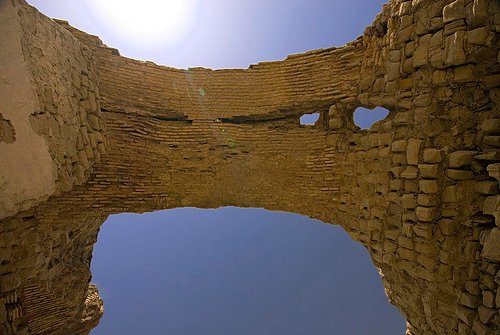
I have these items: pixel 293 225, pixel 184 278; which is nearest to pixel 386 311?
pixel 293 225

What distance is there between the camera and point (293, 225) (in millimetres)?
49469

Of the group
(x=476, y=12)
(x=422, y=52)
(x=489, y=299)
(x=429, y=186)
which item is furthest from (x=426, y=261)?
(x=476, y=12)

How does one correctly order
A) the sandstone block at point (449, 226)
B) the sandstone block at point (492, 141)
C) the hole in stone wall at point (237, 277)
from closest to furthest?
the sandstone block at point (492, 141)
the sandstone block at point (449, 226)
the hole in stone wall at point (237, 277)

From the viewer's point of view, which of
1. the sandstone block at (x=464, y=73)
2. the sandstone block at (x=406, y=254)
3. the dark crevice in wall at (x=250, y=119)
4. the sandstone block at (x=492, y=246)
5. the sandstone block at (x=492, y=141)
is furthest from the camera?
the dark crevice in wall at (x=250, y=119)

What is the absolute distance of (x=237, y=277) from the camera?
178 ft

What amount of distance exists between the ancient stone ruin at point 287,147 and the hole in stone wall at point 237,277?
131ft

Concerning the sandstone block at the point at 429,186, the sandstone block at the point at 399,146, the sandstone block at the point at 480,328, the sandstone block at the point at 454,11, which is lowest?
the sandstone block at the point at 480,328

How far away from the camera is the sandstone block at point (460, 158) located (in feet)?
9.11

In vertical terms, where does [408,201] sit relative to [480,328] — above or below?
above

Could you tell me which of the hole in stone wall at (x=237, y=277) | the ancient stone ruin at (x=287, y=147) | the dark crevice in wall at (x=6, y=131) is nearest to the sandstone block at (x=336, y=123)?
the ancient stone ruin at (x=287, y=147)

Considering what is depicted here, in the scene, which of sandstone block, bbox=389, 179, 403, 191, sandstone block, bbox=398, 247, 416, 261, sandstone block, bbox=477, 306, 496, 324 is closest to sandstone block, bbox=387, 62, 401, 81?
sandstone block, bbox=389, 179, 403, 191

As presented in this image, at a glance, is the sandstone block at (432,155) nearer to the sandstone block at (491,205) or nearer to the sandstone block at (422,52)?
the sandstone block at (491,205)

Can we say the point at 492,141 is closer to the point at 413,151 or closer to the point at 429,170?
the point at 429,170

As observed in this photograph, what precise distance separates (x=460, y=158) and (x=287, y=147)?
2143mm
